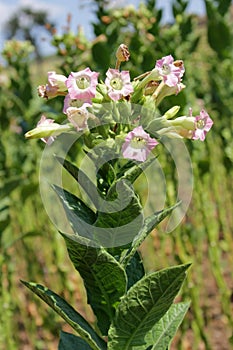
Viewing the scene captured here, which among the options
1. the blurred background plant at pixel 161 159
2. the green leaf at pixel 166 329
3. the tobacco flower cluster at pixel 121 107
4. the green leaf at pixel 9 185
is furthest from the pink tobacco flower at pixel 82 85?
the green leaf at pixel 9 185

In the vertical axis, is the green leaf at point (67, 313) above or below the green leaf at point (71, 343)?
above

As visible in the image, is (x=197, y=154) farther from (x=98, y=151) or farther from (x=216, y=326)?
(x=98, y=151)

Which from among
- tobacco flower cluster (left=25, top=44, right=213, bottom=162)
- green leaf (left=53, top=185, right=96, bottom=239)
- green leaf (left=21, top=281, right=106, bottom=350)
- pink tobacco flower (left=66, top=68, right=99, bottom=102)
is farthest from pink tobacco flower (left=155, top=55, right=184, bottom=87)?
green leaf (left=21, top=281, right=106, bottom=350)

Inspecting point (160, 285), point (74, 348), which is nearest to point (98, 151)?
point (160, 285)

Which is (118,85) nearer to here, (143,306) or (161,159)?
(143,306)

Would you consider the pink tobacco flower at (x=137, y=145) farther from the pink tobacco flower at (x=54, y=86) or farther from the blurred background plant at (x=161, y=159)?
the blurred background plant at (x=161, y=159)
